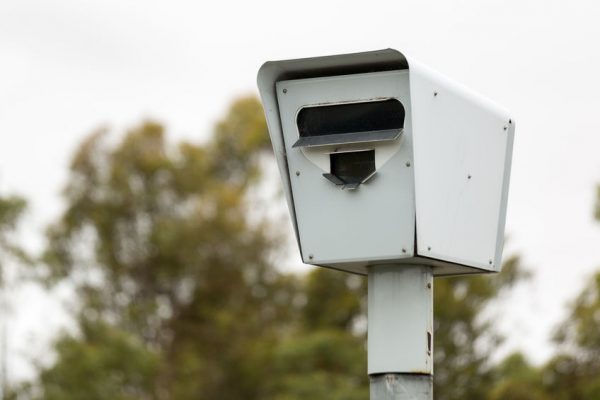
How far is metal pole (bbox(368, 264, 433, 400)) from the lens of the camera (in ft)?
11.2

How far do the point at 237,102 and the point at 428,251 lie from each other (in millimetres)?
31310

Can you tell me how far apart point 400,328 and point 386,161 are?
399 mm

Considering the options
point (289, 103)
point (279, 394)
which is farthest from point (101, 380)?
point (289, 103)

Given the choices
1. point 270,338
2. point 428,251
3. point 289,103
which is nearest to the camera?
point 428,251

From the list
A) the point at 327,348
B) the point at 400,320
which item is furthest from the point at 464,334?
the point at 400,320

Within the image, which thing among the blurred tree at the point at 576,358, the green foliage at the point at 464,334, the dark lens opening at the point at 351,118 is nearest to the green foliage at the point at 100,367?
the green foliage at the point at 464,334

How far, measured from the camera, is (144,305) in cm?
3178

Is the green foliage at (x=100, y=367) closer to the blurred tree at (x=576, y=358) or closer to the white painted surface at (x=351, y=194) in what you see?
the blurred tree at (x=576, y=358)

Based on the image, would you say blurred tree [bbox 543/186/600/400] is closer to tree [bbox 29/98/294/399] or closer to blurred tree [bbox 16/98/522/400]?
blurred tree [bbox 16/98/522/400]

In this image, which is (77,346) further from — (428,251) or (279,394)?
(428,251)

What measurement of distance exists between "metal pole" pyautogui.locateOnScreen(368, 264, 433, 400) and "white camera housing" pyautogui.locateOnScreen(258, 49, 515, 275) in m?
0.06

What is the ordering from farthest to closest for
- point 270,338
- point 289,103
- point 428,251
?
point 270,338
point 289,103
point 428,251

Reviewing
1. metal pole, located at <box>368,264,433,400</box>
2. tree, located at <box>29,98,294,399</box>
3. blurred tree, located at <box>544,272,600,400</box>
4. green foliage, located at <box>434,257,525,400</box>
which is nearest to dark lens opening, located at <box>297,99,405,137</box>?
metal pole, located at <box>368,264,433,400</box>

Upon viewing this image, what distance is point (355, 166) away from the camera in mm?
3502
